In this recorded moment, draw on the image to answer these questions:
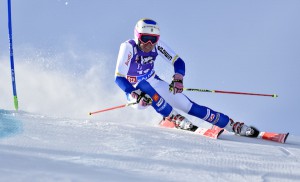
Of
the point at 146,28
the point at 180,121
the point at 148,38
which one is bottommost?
the point at 180,121

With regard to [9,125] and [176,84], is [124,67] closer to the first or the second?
[176,84]

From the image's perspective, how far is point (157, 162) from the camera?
330 centimetres

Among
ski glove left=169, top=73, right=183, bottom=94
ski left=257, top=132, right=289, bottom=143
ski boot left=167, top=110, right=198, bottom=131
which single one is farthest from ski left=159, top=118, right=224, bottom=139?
ski left=257, top=132, right=289, bottom=143

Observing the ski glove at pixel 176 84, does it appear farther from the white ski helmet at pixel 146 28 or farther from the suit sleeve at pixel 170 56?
the white ski helmet at pixel 146 28

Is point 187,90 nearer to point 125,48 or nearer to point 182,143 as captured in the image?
point 125,48

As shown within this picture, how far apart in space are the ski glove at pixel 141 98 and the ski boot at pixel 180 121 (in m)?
0.45

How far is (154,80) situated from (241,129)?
1.42m

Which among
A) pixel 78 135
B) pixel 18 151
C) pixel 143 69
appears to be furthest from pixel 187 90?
pixel 18 151

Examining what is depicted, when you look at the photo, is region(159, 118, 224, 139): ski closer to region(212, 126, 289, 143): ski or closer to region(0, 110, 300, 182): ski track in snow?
region(212, 126, 289, 143): ski

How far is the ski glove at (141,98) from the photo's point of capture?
5496 millimetres

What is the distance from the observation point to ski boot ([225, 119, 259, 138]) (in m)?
5.80

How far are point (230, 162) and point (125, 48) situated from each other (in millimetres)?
2703

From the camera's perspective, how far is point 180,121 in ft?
18.8

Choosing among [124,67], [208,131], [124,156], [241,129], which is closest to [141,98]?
[124,67]
